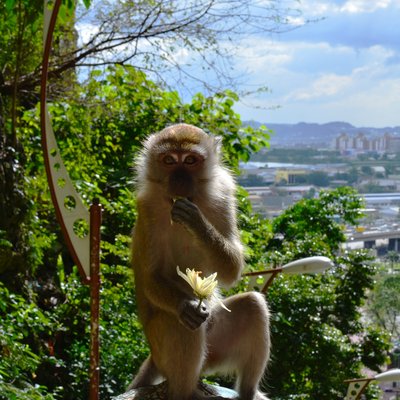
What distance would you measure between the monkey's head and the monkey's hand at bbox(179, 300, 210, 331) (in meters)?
0.48

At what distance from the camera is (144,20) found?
7172mm

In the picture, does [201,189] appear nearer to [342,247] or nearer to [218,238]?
[218,238]

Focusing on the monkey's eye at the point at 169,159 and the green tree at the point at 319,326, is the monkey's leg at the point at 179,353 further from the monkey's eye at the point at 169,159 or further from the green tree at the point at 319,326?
the green tree at the point at 319,326

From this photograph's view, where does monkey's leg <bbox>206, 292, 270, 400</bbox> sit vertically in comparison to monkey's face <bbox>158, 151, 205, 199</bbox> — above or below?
below

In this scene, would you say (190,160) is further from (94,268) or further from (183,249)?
(94,268)

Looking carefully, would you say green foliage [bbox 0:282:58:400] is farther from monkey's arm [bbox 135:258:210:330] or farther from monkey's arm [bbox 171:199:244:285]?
monkey's arm [bbox 171:199:244:285]

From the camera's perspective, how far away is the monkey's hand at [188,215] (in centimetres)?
305

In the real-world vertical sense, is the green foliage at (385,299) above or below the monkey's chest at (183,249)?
below

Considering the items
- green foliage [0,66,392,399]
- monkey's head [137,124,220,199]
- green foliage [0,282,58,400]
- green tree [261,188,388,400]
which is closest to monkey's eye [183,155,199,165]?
monkey's head [137,124,220,199]

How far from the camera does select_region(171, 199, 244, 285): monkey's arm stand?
3.07 m

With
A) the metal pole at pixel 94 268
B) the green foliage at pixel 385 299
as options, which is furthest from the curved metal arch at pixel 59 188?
the green foliage at pixel 385 299

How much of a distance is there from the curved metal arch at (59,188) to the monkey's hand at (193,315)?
16.6 inches

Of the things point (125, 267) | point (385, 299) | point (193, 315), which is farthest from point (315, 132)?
point (193, 315)

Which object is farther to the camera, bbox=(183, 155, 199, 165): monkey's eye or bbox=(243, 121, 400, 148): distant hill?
bbox=(243, 121, 400, 148): distant hill
